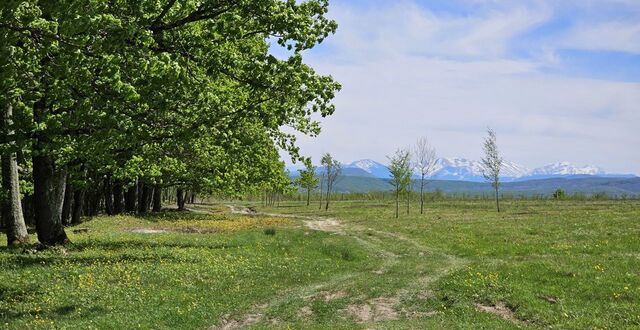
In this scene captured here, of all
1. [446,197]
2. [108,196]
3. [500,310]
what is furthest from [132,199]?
[446,197]

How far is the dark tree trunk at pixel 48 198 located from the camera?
1026 inches

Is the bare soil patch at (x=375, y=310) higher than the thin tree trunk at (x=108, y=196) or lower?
lower

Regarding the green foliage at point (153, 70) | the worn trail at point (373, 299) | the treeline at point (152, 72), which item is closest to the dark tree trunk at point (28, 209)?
the treeline at point (152, 72)

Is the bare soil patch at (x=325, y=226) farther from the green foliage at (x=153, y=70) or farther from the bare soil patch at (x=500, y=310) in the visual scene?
the bare soil patch at (x=500, y=310)

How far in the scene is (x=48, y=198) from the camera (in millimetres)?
26547

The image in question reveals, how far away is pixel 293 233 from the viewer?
44750 millimetres

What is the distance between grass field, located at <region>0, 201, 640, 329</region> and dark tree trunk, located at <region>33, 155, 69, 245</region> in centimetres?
129

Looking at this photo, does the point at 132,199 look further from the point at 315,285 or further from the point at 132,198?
the point at 315,285

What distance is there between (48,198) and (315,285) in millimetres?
14905

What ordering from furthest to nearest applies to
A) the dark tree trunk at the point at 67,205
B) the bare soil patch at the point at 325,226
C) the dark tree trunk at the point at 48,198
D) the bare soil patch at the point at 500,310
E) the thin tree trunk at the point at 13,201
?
the bare soil patch at the point at 325,226
the dark tree trunk at the point at 67,205
the dark tree trunk at the point at 48,198
the thin tree trunk at the point at 13,201
the bare soil patch at the point at 500,310

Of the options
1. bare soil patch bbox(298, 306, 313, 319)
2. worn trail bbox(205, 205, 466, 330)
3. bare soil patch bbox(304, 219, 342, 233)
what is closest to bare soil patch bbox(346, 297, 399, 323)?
worn trail bbox(205, 205, 466, 330)

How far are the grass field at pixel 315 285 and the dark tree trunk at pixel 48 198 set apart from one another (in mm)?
1288

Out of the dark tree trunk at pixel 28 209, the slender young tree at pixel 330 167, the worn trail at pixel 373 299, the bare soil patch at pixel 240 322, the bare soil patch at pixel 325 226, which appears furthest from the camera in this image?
the slender young tree at pixel 330 167

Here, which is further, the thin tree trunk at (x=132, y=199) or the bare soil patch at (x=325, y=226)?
the thin tree trunk at (x=132, y=199)
